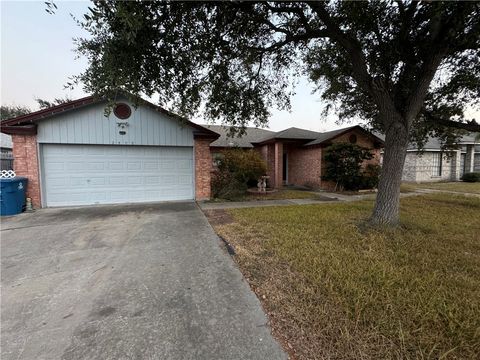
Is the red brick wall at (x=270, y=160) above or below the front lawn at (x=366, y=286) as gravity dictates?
above

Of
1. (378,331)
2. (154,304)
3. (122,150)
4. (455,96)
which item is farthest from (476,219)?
(122,150)

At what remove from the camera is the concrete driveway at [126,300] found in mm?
2000

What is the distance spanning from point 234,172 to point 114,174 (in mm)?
4948

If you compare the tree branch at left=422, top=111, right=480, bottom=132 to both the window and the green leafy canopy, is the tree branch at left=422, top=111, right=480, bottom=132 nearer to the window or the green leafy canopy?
the green leafy canopy

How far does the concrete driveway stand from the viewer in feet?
6.56

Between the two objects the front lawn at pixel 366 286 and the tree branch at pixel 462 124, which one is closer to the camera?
the front lawn at pixel 366 286

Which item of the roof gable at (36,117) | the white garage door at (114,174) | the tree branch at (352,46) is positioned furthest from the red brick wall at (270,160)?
the tree branch at (352,46)

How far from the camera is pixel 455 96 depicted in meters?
7.51

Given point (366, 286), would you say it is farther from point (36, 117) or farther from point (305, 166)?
point (305, 166)

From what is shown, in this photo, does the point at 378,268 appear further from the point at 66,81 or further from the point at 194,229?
the point at 66,81

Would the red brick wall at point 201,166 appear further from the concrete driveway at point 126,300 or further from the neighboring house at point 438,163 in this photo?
the neighboring house at point 438,163

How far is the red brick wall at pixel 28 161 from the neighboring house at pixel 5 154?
6.21 metres

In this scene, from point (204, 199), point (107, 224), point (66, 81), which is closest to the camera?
point (66, 81)

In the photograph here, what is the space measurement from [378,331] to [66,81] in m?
6.52
